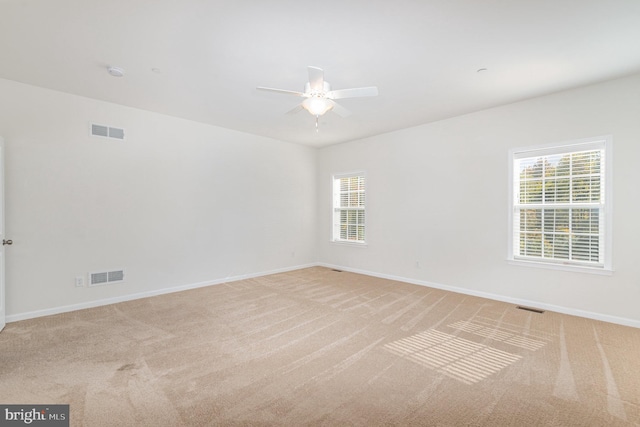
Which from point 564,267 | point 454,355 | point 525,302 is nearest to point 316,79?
point 454,355

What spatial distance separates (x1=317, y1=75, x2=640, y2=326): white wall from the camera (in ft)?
11.0

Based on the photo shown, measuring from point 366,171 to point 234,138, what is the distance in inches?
106

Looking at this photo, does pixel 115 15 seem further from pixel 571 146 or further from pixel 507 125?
pixel 571 146

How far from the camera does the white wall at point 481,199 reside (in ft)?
11.0

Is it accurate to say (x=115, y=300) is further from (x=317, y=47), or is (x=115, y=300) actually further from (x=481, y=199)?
(x=481, y=199)

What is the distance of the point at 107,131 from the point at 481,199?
18.3ft

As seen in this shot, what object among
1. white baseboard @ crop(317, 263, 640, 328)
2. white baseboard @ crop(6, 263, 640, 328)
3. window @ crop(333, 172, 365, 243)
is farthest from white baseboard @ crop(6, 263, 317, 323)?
white baseboard @ crop(317, 263, 640, 328)

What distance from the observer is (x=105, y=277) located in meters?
4.09

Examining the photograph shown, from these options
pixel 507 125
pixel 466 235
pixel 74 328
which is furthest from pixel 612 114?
pixel 74 328

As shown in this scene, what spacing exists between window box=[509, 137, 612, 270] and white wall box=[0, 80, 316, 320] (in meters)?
4.29

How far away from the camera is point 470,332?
318cm

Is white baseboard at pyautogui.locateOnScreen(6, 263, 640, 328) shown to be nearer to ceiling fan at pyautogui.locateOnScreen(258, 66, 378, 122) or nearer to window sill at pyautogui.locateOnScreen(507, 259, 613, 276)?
window sill at pyautogui.locateOnScreen(507, 259, 613, 276)

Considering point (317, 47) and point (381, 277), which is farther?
point (381, 277)

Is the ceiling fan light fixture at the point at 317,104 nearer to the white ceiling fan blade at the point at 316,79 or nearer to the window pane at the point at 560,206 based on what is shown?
the white ceiling fan blade at the point at 316,79
